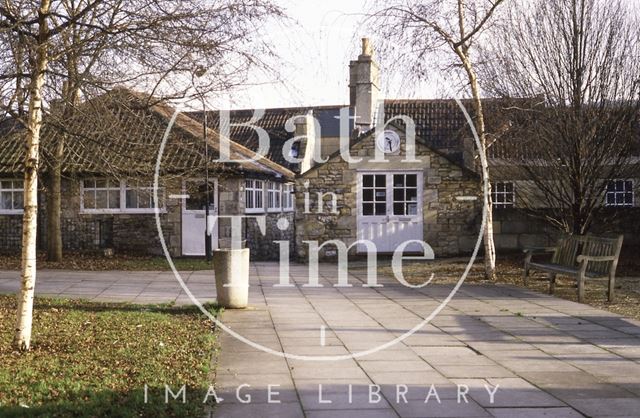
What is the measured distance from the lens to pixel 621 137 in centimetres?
1562

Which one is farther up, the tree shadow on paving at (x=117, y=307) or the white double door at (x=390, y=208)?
the white double door at (x=390, y=208)

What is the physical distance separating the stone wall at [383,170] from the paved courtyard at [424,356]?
22.9ft

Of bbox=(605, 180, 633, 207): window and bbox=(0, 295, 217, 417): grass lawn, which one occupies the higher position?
bbox=(605, 180, 633, 207): window

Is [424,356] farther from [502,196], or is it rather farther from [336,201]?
[502,196]

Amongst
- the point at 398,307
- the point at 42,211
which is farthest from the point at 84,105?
the point at 42,211

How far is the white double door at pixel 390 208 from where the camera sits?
67.2 ft

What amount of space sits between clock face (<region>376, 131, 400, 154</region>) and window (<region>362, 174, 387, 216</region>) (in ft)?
2.41

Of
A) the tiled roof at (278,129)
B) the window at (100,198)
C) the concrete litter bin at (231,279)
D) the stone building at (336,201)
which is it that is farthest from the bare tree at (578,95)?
the tiled roof at (278,129)

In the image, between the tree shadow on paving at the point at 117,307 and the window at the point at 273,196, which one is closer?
the tree shadow on paving at the point at 117,307

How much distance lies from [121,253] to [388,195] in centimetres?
837

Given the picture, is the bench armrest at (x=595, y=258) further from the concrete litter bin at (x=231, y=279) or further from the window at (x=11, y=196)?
the window at (x=11, y=196)

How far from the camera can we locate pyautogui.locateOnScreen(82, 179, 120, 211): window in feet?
75.8

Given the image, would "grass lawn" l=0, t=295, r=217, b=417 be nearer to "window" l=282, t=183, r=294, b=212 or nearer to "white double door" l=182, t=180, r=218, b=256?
"white double door" l=182, t=180, r=218, b=256

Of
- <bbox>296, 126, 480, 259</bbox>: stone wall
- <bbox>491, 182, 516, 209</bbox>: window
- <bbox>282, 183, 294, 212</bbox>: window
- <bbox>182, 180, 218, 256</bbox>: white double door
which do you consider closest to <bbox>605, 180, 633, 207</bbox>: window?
<bbox>491, 182, 516, 209</bbox>: window
